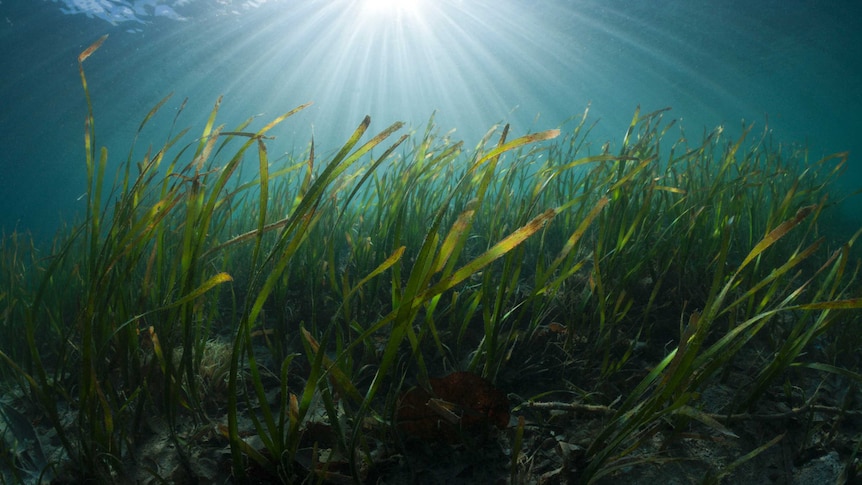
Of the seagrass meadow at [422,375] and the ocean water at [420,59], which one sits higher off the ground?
the ocean water at [420,59]

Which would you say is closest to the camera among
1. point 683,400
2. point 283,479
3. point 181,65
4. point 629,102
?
point 683,400

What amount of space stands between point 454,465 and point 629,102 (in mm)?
35727

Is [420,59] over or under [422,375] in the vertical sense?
over

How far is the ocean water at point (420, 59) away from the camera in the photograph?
1670cm

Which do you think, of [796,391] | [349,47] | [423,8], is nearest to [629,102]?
[423,8]

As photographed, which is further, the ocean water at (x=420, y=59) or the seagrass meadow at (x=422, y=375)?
the ocean water at (x=420, y=59)

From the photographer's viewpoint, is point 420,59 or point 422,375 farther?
point 420,59

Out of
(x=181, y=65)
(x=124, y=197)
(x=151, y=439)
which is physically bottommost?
(x=151, y=439)

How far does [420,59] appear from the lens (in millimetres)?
27828

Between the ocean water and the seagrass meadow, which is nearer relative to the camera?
the seagrass meadow

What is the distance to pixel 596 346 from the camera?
64.1 inches

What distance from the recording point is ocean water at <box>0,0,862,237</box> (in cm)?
1670

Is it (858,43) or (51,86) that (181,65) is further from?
(858,43)

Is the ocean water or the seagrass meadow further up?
the ocean water
